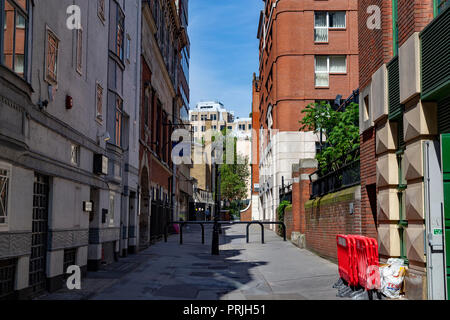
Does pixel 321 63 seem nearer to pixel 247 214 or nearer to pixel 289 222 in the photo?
pixel 289 222

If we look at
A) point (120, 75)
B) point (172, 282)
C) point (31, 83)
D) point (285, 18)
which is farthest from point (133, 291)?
point (285, 18)

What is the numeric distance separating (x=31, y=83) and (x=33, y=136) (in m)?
0.95

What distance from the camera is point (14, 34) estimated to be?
8.67 metres

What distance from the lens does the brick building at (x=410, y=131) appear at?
342 inches

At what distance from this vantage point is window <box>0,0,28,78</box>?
8.28 meters

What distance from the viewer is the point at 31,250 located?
400 inches

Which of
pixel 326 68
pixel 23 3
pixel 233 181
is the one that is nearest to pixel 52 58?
pixel 23 3

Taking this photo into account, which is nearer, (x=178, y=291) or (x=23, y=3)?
(x=23, y=3)

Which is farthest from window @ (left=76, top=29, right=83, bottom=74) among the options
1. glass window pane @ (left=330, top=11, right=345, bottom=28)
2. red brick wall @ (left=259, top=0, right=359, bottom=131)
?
glass window pane @ (left=330, top=11, right=345, bottom=28)

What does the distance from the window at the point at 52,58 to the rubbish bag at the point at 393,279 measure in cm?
745

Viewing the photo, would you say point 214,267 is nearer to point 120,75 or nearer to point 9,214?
point 120,75

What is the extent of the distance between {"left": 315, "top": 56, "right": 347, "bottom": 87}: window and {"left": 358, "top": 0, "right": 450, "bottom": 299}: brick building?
72.5 feet

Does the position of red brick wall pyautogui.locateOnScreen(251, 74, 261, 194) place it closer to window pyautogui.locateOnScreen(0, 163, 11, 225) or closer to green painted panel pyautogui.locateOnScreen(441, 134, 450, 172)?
green painted panel pyautogui.locateOnScreen(441, 134, 450, 172)

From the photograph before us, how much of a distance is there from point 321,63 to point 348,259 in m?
25.7
